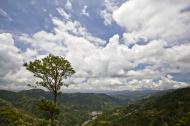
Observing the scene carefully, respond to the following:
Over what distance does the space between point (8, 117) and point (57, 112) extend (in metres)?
22.5

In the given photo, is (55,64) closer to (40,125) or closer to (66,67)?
(66,67)

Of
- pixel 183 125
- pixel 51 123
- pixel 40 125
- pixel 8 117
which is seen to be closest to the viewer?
pixel 51 123

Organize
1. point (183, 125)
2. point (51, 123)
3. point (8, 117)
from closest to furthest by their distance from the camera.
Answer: point (51, 123) → point (8, 117) → point (183, 125)

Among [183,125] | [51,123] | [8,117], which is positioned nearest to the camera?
[51,123]

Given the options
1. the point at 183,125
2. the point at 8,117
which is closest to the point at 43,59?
the point at 8,117

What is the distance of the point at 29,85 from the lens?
2094 inches

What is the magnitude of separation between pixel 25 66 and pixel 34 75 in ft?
8.47

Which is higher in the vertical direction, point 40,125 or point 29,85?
point 29,85

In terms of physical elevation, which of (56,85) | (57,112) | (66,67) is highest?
(66,67)

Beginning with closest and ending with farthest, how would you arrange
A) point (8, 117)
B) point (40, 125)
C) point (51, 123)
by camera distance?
point (51, 123) → point (40, 125) → point (8, 117)

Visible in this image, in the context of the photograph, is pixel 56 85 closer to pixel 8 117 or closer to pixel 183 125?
pixel 8 117

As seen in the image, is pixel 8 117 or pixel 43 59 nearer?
pixel 43 59

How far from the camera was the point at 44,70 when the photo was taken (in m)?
51.2

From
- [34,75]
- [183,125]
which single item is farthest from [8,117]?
[183,125]
